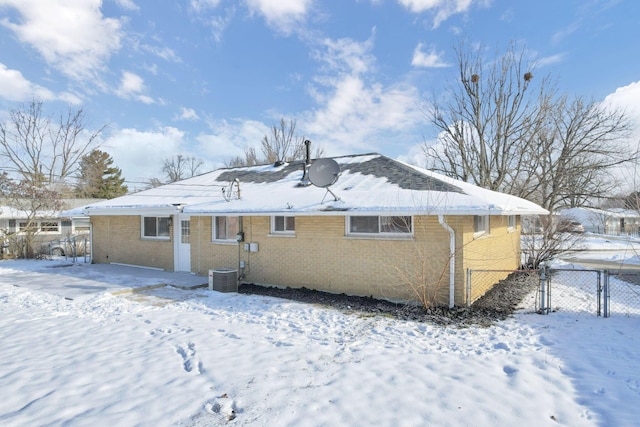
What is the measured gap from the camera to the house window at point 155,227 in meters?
12.7

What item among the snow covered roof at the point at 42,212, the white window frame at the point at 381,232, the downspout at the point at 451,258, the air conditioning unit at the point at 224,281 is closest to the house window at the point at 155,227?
the snow covered roof at the point at 42,212

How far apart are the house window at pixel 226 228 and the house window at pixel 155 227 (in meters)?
2.60

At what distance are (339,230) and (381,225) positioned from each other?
1093 millimetres

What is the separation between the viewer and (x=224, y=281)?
9.30 metres

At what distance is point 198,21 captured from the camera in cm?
1154

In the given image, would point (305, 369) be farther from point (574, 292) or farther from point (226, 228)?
point (574, 292)

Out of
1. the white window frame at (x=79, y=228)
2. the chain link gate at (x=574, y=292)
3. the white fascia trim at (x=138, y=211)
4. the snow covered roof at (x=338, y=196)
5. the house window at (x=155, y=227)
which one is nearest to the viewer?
the chain link gate at (x=574, y=292)

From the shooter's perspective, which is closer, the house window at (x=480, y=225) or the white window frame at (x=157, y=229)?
the house window at (x=480, y=225)

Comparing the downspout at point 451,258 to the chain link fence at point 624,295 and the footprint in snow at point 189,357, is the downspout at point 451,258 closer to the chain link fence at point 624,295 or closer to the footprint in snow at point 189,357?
the chain link fence at point 624,295

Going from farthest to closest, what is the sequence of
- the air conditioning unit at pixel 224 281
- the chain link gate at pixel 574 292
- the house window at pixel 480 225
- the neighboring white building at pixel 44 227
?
the neighboring white building at pixel 44 227 < the air conditioning unit at pixel 224 281 < the house window at pixel 480 225 < the chain link gate at pixel 574 292

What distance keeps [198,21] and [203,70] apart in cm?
347

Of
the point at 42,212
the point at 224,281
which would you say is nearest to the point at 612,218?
the point at 224,281

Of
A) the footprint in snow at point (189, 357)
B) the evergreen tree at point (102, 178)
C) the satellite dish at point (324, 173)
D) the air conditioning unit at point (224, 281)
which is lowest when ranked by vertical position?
the footprint in snow at point (189, 357)

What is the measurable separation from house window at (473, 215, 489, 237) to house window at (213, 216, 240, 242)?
6725mm
